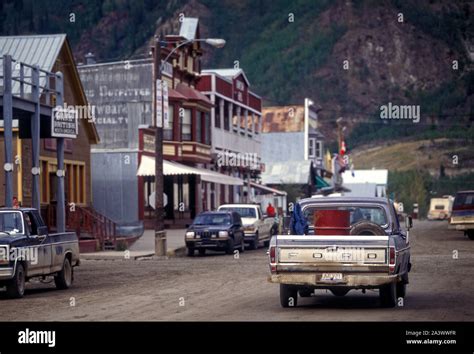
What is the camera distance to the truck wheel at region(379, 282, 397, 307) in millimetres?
19156

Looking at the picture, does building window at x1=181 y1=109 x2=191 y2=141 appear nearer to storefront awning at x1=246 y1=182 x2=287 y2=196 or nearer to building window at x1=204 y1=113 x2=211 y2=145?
building window at x1=204 y1=113 x2=211 y2=145

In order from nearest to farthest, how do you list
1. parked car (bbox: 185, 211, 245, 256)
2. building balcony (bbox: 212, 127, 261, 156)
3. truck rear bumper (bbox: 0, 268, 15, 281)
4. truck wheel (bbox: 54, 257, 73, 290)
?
truck rear bumper (bbox: 0, 268, 15, 281)
truck wheel (bbox: 54, 257, 73, 290)
parked car (bbox: 185, 211, 245, 256)
building balcony (bbox: 212, 127, 261, 156)

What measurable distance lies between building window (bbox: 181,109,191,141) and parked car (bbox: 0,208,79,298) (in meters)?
37.8

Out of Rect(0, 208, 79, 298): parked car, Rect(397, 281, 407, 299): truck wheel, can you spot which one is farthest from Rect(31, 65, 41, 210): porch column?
Rect(397, 281, 407, 299): truck wheel

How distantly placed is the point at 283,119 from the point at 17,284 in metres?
93.6

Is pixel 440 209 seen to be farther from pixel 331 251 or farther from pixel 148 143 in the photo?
pixel 331 251

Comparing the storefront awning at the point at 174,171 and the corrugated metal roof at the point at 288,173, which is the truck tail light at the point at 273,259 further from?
the corrugated metal roof at the point at 288,173

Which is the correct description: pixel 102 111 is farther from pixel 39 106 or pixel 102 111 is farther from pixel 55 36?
pixel 39 106

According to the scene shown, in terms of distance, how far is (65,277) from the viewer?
82.2 feet

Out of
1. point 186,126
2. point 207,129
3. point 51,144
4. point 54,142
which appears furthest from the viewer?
point 207,129

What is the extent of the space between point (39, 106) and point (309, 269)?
16073 mm

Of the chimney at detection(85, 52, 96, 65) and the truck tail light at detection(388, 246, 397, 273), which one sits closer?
the truck tail light at detection(388, 246, 397, 273)

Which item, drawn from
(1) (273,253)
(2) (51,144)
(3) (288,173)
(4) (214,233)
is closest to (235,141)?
(3) (288,173)
